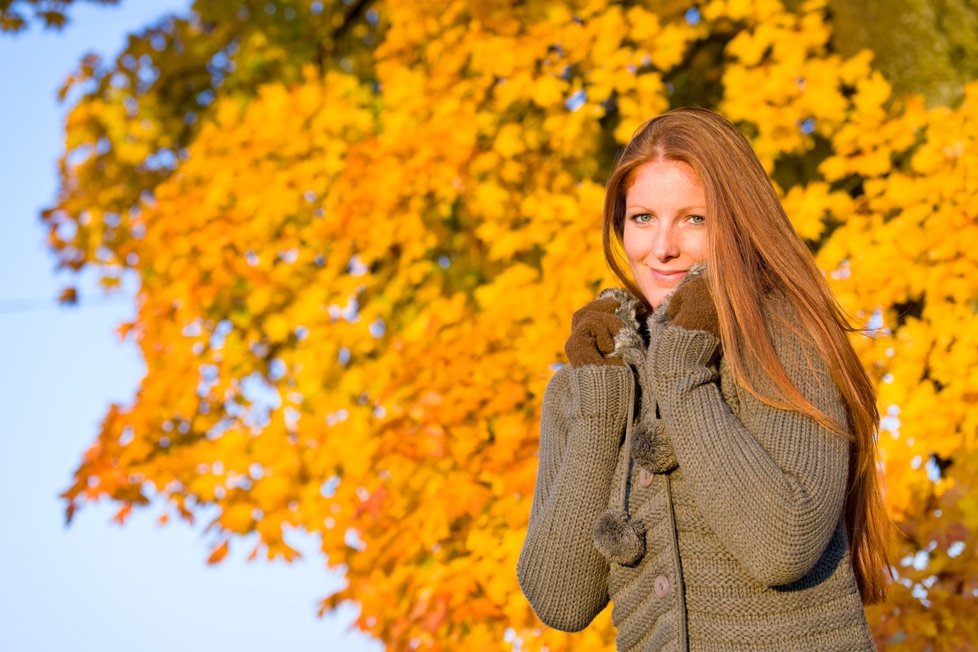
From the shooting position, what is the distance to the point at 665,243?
252 centimetres

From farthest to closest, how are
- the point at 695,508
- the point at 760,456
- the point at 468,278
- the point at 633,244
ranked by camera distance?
1. the point at 468,278
2. the point at 633,244
3. the point at 695,508
4. the point at 760,456

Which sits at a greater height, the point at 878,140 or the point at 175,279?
the point at 175,279

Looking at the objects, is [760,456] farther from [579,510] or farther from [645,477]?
[579,510]

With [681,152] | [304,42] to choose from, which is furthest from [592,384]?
[304,42]

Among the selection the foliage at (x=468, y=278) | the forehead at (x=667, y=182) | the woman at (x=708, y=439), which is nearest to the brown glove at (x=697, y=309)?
the woman at (x=708, y=439)

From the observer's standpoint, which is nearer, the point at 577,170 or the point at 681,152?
the point at 681,152

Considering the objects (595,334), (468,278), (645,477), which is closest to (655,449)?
(645,477)

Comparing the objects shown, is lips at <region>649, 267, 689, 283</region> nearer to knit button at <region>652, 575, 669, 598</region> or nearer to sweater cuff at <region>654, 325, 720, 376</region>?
sweater cuff at <region>654, 325, 720, 376</region>

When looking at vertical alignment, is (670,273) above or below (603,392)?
above

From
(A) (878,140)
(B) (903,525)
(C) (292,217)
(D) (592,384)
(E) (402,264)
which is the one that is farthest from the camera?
(C) (292,217)

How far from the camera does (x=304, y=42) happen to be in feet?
28.3

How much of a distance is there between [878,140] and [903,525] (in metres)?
1.51

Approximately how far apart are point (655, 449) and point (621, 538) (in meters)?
0.18

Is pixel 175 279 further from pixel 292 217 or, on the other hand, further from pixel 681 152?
pixel 681 152
